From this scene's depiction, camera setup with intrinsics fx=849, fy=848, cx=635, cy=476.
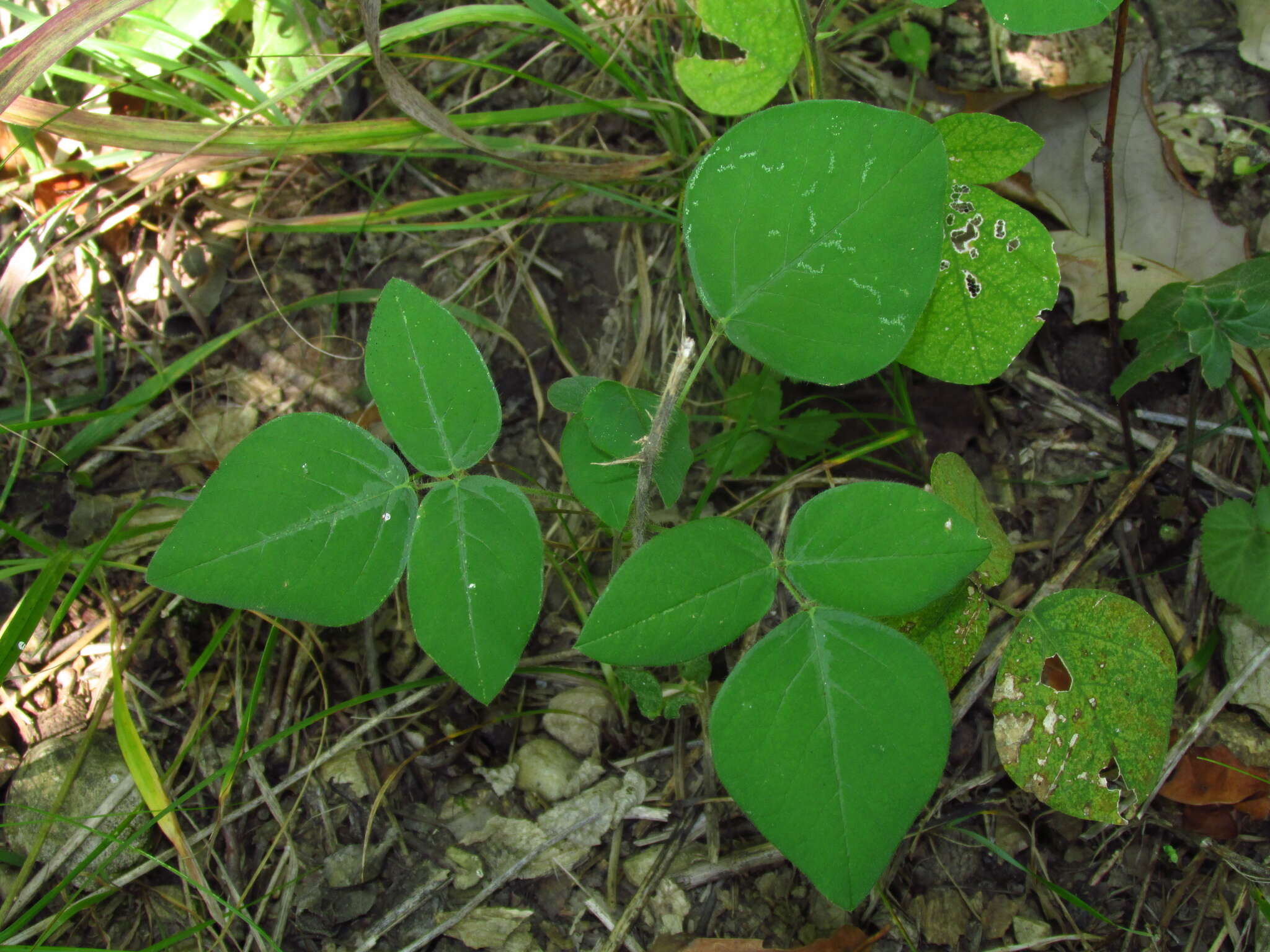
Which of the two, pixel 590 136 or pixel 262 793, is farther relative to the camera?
pixel 590 136

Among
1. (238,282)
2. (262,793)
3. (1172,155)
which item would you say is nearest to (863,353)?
(1172,155)

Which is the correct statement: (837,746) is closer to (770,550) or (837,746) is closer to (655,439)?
(770,550)

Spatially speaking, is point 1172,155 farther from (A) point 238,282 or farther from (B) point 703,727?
(A) point 238,282

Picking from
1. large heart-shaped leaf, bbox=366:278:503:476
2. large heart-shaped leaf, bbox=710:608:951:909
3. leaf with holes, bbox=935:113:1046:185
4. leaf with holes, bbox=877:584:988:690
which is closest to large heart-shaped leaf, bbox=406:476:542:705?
large heart-shaped leaf, bbox=366:278:503:476

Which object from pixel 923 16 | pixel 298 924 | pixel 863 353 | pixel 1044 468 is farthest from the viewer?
pixel 923 16

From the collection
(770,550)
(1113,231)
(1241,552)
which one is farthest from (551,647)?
(1113,231)

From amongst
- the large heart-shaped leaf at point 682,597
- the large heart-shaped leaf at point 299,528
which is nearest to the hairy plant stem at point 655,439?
the large heart-shaped leaf at point 682,597

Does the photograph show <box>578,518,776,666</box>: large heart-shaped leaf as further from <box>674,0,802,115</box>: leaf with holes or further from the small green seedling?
<box>674,0,802,115</box>: leaf with holes
